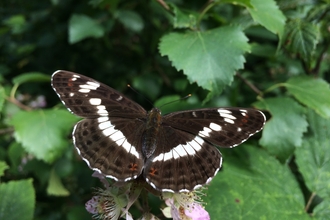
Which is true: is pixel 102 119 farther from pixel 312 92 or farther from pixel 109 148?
pixel 312 92

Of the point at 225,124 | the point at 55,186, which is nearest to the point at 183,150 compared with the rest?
the point at 225,124

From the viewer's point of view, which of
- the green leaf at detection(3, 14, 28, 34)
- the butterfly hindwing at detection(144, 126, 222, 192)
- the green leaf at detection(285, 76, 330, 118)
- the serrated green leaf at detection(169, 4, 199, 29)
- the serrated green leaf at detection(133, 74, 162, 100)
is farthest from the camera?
the green leaf at detection(3, 14, 28, 34)

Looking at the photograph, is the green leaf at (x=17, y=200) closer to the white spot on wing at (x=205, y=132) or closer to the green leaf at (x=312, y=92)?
the white spot on wing at (x=205, y=132)

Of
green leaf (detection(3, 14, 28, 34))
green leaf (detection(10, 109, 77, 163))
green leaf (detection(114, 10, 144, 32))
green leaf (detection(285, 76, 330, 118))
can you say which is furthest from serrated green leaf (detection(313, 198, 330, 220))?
green leaf (detection(3, 14, 28, 34))

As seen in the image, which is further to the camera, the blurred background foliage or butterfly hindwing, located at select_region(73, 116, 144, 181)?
the blurred background foliage

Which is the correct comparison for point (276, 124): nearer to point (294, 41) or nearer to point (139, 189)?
point (294, 41)

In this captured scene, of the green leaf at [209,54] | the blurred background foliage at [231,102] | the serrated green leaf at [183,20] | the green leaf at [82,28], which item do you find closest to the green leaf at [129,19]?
the blurred background foliage at [231,102]

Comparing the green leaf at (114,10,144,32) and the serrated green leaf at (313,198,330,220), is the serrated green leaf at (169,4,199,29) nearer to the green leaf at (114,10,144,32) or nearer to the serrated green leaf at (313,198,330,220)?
the green leaf at (114,10,144,32)
